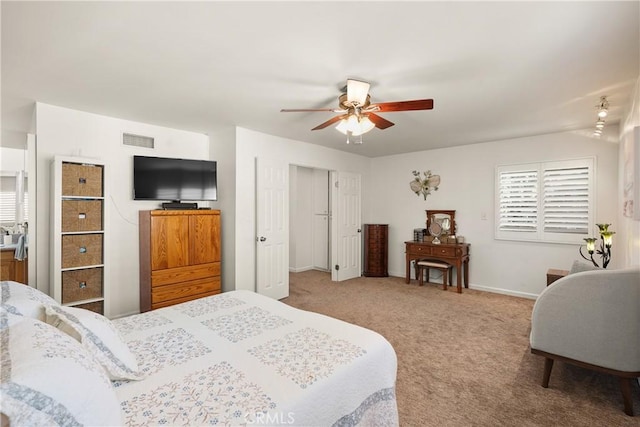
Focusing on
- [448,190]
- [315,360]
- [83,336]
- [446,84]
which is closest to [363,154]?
[448,190]

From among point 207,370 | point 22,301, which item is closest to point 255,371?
point 207,370

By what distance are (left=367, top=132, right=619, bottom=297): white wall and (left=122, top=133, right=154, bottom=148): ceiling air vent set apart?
13.3 ft

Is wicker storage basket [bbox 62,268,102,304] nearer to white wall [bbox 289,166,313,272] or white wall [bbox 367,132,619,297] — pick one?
white wall [bbox 289,166,313,272]

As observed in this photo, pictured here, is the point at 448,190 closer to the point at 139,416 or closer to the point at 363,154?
the point at 363,154

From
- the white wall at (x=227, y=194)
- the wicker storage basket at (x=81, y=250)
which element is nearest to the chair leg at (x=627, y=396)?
the white wall at (x=227, y=194)

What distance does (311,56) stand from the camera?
2.09 meters

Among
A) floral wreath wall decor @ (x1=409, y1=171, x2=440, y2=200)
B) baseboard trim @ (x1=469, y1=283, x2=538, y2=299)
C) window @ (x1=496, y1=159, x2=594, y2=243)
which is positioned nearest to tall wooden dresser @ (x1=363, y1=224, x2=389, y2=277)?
floral wreath wall decor @ (x1=409, y1=171, x2=440, y2=200)

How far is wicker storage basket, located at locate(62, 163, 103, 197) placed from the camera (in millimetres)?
2943

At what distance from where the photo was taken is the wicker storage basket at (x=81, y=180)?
9.66 ft

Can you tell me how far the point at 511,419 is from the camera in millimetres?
1899

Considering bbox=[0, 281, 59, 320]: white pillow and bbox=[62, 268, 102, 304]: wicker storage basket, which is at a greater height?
bbox=[0, 281, 59, 320]: white pillow

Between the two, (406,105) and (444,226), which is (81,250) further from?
(444,226)

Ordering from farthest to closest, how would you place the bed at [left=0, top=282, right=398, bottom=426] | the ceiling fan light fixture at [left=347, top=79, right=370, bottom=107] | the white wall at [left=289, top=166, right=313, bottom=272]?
the white wall at [left=289, top=166, right=313, bottom=272] → the ceiling fan light fixture at [left=347, top=79, right=370, bottom=107] → the bed at [left=0, top=282, right=398, bottom=426]

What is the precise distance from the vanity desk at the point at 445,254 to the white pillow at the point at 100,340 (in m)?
4.46
